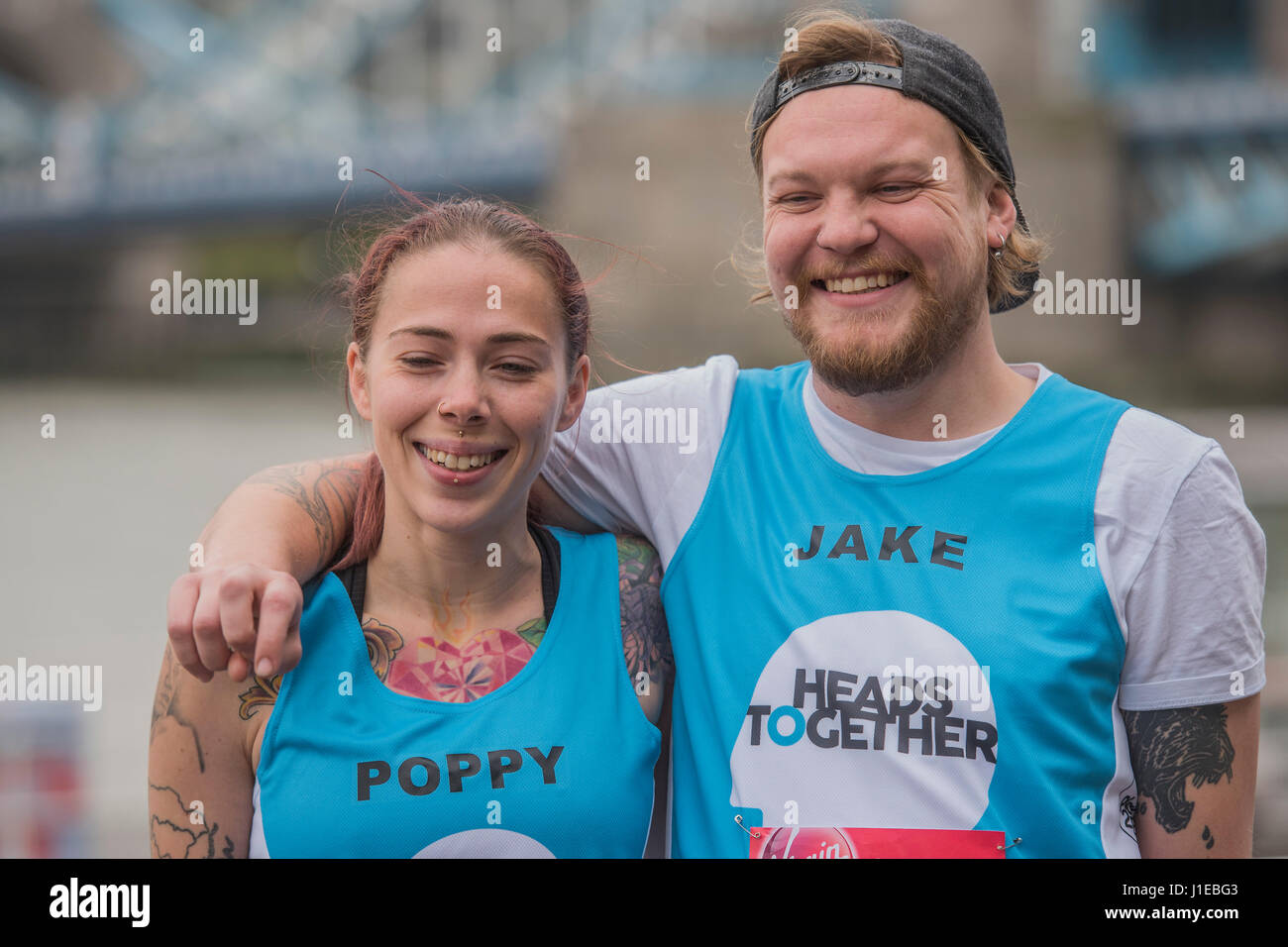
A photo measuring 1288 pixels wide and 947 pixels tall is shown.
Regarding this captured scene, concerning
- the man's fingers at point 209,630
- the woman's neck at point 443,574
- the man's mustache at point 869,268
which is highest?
the man's mustache at point 869,268

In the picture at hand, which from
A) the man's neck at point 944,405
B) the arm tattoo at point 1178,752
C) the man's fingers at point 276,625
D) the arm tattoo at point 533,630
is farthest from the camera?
the man's neck at point 944,405

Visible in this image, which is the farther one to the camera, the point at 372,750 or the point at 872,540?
the point at 872,540

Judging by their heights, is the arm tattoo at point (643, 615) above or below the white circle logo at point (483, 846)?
above

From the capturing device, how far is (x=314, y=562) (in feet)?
9.32

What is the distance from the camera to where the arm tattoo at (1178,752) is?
9.14 feet

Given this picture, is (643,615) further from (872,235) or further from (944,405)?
(872,235)

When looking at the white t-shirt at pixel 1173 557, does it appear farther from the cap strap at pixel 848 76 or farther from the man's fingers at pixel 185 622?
the man's fingers at pixel 185 622

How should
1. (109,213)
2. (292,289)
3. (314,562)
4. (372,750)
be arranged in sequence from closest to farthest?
(372,750) < (314,562) < (109,213) < (292,289)

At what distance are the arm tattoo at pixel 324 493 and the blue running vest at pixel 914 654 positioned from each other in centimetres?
77

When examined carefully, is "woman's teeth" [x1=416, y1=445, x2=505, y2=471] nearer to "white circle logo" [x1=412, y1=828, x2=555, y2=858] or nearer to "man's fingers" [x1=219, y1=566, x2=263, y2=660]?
"man's fingers" [x1=219, y1=566, x2=263, y2=660]

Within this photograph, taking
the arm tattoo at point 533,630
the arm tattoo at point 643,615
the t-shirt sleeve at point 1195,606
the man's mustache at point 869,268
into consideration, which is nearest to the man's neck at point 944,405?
the man's mustache at point 869,268

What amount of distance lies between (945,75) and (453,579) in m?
1.62
